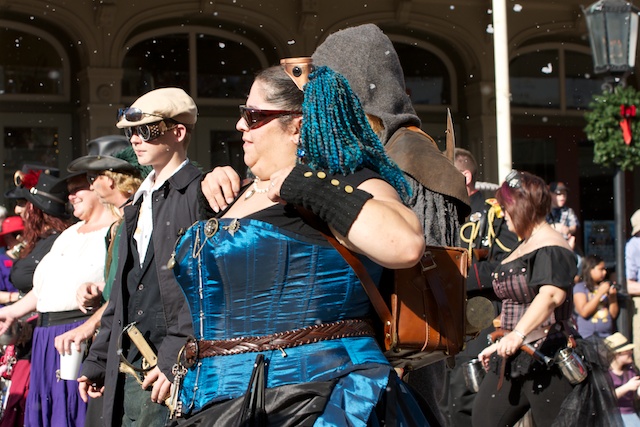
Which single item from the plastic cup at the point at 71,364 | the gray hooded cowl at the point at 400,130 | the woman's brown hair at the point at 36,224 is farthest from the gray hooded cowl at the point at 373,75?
the woman's brown hair at the point at 36,224

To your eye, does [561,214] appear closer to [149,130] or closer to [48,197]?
[48,197]

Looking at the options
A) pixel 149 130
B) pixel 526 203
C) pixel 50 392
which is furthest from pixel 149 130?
pixel 526 203

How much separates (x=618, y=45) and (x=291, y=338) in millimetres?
6440

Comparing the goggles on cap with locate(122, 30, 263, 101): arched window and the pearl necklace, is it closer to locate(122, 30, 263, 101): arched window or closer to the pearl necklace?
the pearl necklace

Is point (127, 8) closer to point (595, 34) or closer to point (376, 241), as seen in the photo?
point (595, 34)

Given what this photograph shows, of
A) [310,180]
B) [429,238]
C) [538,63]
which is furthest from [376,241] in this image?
[538,63]

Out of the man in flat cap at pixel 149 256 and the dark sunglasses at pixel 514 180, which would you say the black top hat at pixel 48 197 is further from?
the dark sunglasses at pixel 514 180

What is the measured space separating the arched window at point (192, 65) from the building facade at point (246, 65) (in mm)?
13

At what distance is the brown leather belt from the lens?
2.71 m

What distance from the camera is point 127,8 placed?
1126 centimetres

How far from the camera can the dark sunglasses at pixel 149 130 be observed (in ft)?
13.6

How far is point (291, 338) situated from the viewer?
2.72 metres

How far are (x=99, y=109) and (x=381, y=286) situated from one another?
858 cm

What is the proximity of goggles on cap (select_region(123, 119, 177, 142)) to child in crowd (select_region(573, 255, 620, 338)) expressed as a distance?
552 cm
